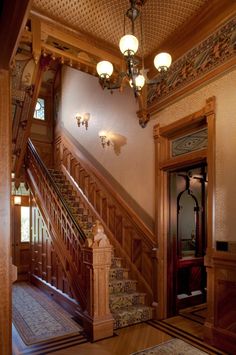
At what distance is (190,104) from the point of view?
399cm

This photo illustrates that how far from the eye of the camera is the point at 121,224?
17.5ft

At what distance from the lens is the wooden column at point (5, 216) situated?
161 cm

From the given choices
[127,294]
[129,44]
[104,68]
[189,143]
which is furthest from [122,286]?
[129,44]

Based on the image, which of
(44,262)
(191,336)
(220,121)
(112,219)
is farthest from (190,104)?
(44,262)

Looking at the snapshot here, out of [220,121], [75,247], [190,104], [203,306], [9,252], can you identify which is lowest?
[203,306]

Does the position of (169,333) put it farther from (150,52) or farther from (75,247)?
Answer: (150,52)

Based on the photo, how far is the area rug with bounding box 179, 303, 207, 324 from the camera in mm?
4368

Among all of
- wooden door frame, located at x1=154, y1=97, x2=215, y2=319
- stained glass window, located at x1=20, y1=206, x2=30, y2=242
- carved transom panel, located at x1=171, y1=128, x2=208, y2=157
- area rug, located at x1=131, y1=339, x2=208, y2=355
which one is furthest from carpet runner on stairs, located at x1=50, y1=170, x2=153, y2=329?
Result: stained glass window, located at x1=20, y1=206, x2=30, y2=242

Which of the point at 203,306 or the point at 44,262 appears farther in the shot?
the point at 44,262

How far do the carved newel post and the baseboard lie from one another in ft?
1.97

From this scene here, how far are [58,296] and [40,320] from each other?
77cm

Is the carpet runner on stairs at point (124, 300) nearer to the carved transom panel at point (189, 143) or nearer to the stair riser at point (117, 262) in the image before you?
the stair riser at point (117, 262)

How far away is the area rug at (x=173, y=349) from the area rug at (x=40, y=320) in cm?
106

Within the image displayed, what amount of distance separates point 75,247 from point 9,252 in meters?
2.83
